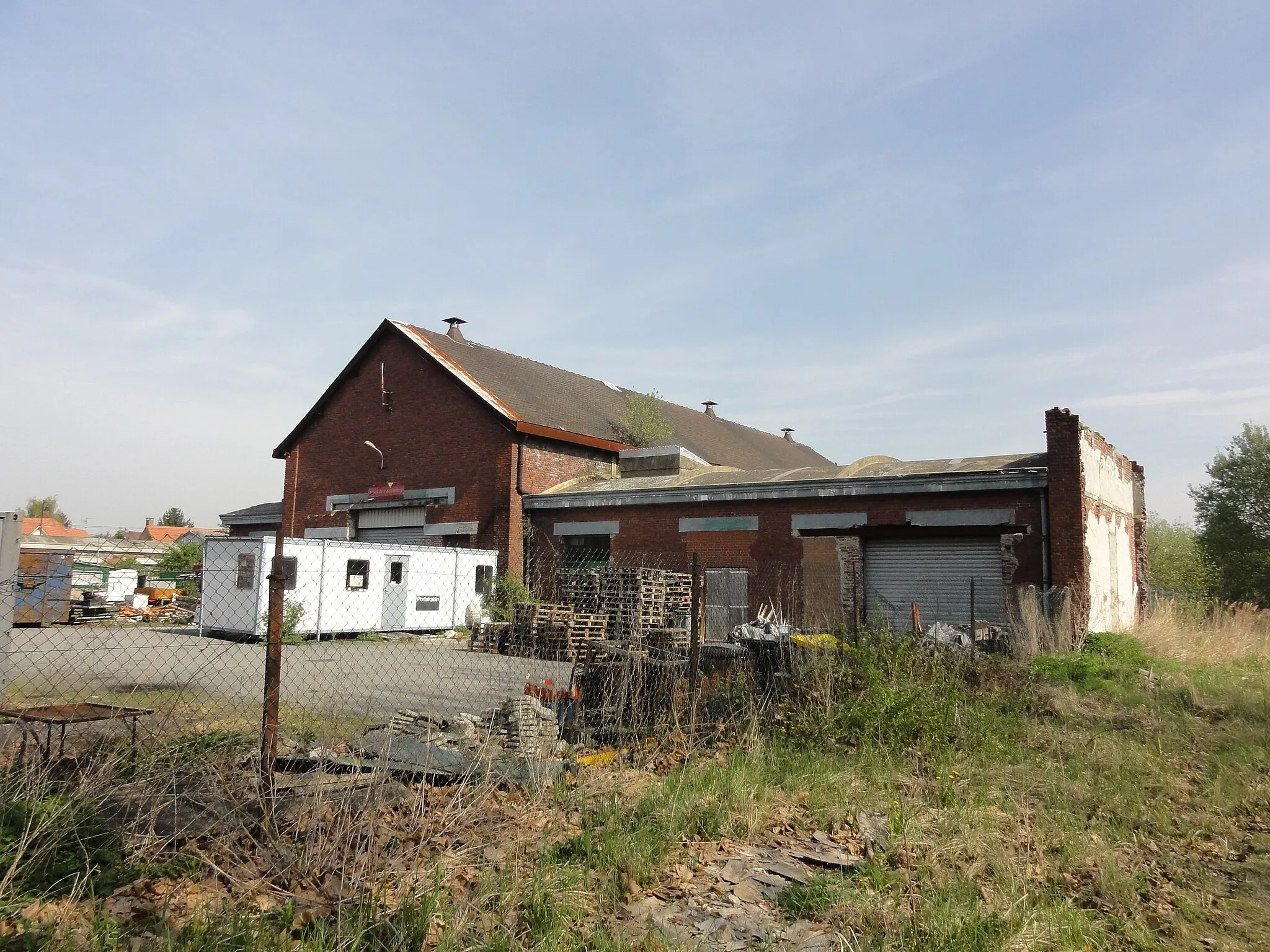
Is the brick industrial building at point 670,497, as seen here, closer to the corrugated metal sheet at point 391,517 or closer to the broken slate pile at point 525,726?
the corrugated metal sheet at point 391,517

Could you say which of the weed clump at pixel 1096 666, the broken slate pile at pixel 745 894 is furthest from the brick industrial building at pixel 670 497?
the broken slate pile at pixel 745 894

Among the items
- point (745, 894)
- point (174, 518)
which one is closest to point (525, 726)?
point (745, 894)

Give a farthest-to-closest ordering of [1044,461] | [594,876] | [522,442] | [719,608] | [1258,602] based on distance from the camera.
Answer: [1258,602], [522,442], [719,608], [1044,461], [594,876]

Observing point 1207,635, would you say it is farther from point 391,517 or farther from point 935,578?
point 391,517

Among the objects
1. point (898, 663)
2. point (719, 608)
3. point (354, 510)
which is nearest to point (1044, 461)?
point (719, 608)

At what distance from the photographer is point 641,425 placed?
92.0 ft

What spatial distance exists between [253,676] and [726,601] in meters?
10.5

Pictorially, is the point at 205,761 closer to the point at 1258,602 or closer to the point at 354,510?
the point at 354,510

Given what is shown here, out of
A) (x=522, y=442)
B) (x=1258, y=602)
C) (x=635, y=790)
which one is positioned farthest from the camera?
(x=1258, y=602)

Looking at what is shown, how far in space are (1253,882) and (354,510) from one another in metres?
25.0

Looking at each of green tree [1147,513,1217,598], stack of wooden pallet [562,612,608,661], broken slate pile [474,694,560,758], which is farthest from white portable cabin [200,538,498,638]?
green tree [1147,513,1217,598]

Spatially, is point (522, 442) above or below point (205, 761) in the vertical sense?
above

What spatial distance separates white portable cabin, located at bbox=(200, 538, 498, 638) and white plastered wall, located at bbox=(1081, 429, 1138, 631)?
552 inches

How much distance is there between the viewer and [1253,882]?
527 cm
